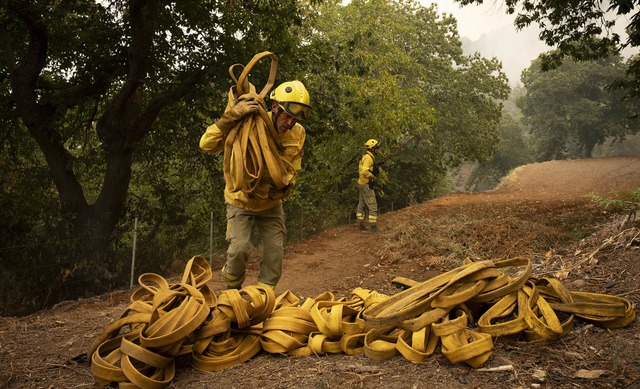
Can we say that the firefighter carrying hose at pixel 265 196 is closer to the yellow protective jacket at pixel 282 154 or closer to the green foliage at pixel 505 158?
the yellow protective jacket at pixel 282 154

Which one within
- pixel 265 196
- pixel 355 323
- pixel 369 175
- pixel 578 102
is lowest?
pixel 355 323

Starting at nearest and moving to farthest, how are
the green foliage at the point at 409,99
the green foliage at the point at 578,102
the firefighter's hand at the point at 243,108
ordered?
1. the firefighter's hand at the point at 243,108
2. the green foliage at the point at 409,99
3. the green foliage at the point at 578,102

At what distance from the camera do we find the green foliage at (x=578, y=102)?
43.8 meters

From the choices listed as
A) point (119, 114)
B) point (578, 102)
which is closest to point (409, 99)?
point (119, 114)

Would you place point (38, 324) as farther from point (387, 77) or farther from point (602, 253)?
point (387, 77)

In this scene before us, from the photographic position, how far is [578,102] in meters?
44.4

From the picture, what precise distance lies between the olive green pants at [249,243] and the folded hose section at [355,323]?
87 centimetres

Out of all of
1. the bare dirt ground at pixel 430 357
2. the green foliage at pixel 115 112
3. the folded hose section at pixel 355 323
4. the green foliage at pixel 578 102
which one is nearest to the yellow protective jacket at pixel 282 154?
the folded hose section at pixel 355 323

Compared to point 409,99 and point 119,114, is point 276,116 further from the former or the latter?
point 409,99

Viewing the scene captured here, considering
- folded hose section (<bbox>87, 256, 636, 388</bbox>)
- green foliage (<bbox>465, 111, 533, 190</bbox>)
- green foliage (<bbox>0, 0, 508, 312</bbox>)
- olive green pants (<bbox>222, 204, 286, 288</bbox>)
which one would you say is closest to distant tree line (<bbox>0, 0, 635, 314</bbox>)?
green foliage (<bbox>0, 0, 508, 312</bbox>)

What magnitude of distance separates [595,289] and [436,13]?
2651 cm

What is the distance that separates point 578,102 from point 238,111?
4770 centimetres

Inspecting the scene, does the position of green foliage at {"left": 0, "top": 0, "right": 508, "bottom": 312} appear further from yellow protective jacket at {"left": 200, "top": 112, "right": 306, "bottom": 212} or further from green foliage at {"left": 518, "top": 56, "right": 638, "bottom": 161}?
green foliage at {"left": 518, "top": 56, "right": 638, "bottom": 161}

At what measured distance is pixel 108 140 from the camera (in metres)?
9.34
